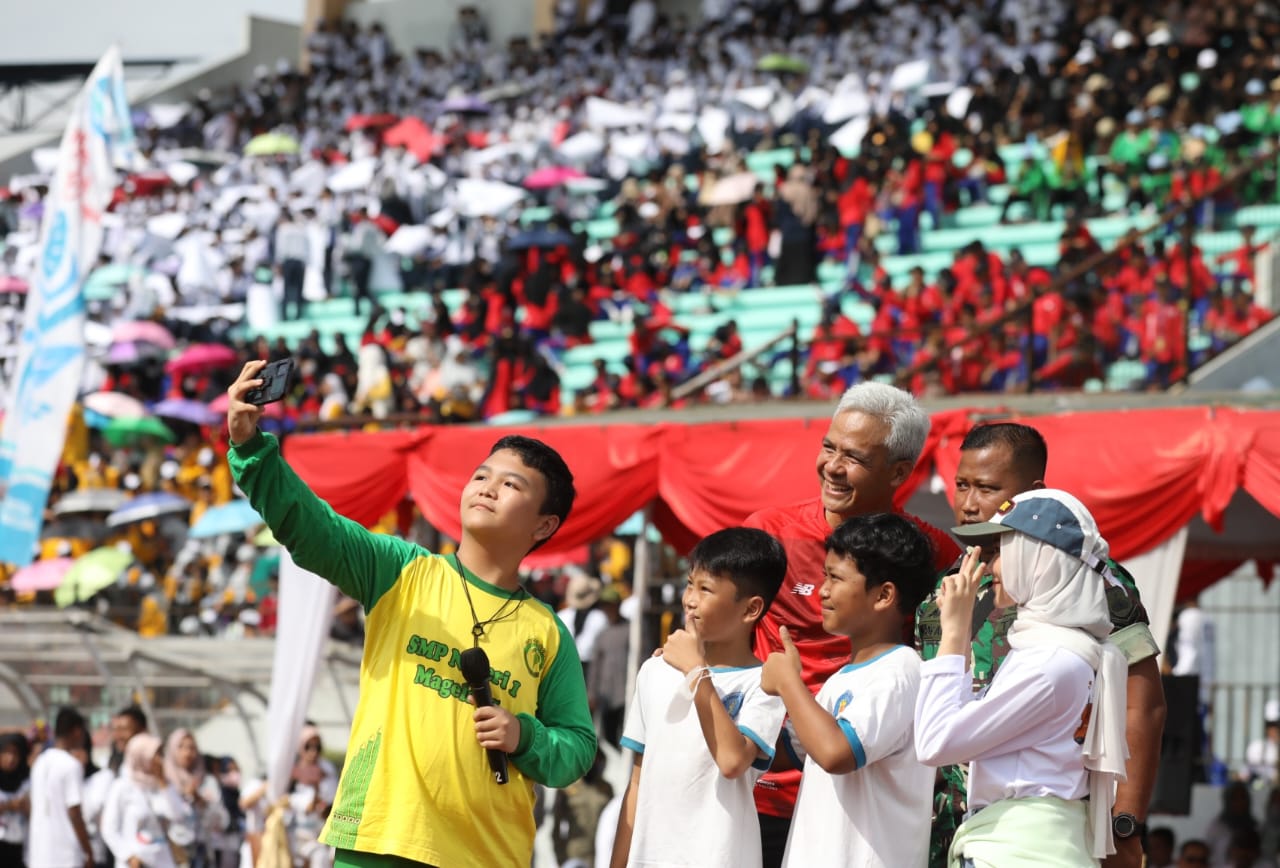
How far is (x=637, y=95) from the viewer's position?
28.4 m

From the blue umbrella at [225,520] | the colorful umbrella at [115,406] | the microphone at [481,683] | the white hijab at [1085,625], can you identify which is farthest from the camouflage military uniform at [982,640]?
the colorful umbrella at [115,406]

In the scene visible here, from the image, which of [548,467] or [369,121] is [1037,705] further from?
[369,121]

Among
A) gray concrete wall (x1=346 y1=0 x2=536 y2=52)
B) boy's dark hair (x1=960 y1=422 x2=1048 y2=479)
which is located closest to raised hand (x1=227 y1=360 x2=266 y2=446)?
boy's dark hair (x1=960 y1=422 x2=1048 y2=479)

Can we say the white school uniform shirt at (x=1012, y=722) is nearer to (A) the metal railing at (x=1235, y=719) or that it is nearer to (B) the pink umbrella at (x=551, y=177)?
(A) the metal railing at (x=1235, y=719)

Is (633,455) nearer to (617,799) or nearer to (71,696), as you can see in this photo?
(617,799)

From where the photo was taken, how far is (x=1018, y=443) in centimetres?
451

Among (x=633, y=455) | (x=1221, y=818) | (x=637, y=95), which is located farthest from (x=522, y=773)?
(x=637, y=95)

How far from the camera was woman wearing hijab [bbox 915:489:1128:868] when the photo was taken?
3.76m

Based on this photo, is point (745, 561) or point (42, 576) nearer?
point (745, 561)

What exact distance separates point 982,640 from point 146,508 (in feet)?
54.1

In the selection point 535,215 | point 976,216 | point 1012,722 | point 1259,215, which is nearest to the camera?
point 1012,722

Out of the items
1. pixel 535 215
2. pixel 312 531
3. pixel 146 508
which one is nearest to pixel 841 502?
pixel 312 531

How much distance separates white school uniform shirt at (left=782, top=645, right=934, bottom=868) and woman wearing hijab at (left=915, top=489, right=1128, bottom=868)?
13 centimetres

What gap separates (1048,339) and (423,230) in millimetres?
13492
